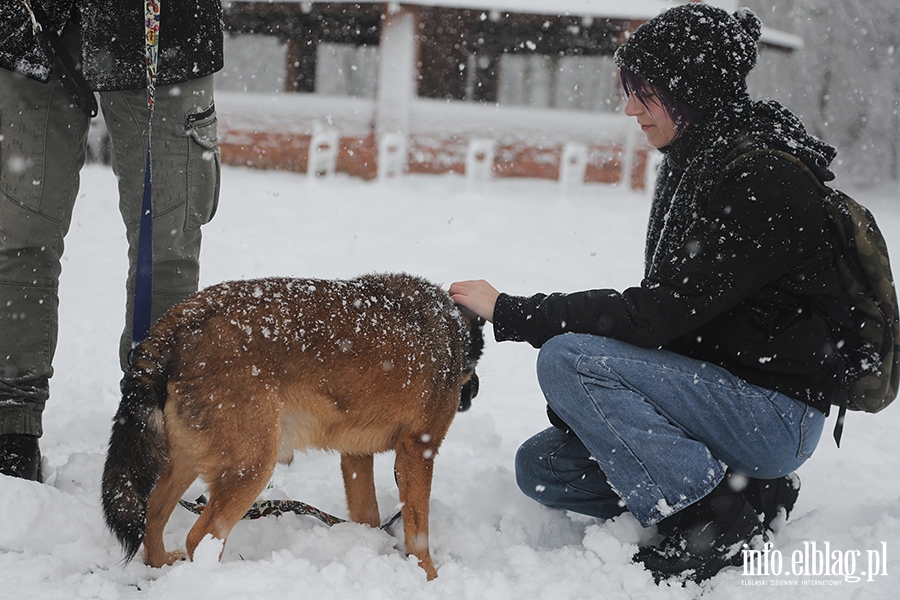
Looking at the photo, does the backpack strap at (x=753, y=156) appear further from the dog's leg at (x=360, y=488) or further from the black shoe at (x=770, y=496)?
the dog's leg at (x=360, y=488)

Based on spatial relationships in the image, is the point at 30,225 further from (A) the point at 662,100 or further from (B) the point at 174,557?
(A) the point at 662,100

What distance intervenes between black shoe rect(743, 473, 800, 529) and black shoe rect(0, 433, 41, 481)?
2.80 m

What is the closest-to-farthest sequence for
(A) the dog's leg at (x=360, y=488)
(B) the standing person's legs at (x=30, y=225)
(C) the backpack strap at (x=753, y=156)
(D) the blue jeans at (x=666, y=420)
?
1. (C) the backpack strap at (x=753, y=156)
2. (D) the blue jeans at (x=666, y=420)
3. (B) the standing person's legs at (x=30, y=225)
4. (A) the dog's leg at (x=360, y=488)

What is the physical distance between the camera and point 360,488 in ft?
9.98

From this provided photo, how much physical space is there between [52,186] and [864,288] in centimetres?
311

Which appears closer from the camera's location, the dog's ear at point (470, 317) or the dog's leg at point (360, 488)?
the dog's leg at point (360, 488)

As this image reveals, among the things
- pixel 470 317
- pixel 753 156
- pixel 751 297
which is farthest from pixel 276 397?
pixel 753 156

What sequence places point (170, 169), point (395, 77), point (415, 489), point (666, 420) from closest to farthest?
point (666, 420) → point (415, 489) → point (170, 169) → point (395, 77)

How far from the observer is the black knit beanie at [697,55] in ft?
8.46

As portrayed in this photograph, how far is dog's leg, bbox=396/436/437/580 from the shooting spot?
2.77 metres

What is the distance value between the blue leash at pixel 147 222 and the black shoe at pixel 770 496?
7.84ft

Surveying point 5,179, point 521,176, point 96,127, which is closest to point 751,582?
point 5,179

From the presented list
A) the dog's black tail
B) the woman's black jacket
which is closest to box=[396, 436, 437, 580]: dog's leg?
the woman's black jacket

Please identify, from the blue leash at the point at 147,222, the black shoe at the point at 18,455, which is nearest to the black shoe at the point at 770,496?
the blue leash at the point at 147,222
